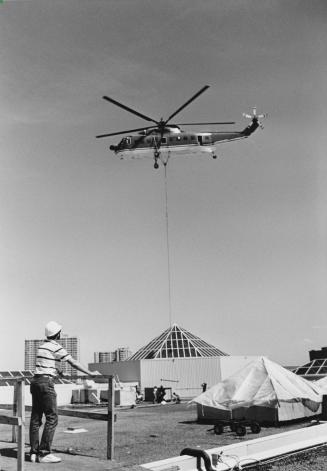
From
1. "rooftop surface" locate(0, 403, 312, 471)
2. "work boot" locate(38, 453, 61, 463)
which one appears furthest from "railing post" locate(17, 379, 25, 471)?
"work boot" locate(38, 453, 61, 463)

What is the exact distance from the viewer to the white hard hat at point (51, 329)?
298 inches

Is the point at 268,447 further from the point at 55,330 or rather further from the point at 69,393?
the point at 69,393

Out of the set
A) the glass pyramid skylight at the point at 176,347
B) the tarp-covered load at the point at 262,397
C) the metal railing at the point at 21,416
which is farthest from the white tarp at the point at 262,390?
the glass pyramid skylight at the point at 176,347

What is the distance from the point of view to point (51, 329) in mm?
7594

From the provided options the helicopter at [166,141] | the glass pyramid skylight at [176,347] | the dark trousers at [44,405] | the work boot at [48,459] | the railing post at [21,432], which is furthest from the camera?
the glass pyramid skylight at [176,347]

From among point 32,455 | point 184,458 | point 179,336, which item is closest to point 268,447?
point 184,458

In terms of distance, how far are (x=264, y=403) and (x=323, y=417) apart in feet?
5.55

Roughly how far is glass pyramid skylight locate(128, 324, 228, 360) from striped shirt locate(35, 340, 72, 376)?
1862 inches

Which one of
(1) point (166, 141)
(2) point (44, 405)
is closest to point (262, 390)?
(2) point (44, 405)

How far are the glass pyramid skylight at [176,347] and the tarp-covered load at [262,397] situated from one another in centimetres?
3829

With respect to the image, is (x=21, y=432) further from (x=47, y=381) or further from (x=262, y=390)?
(x=262, y=390)

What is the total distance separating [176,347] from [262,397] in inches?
1633

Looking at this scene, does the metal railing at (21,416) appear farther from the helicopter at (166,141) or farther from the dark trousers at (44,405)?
the helicopter at (166,141)

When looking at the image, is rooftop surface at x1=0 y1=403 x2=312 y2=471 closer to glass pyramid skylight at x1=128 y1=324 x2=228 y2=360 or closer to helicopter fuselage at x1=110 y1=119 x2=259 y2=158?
helicopter fuselage at x1=110 y1=119 x2=259 y2=158
